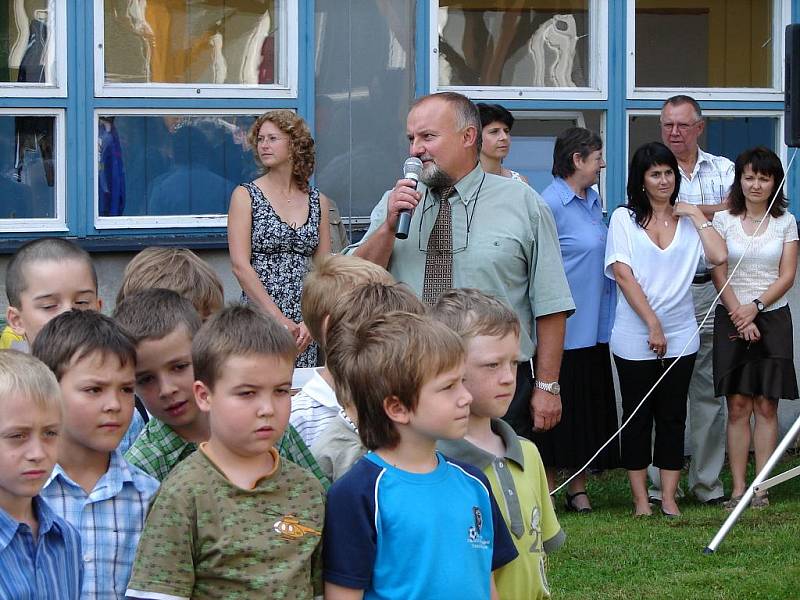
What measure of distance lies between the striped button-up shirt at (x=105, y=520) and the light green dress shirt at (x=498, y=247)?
229cm

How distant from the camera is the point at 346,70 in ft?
25.3

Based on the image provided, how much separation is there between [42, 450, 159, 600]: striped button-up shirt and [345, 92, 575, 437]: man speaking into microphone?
87.1 inches

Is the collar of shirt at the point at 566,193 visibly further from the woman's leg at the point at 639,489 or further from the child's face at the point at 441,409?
the child's face at the point at 441,409

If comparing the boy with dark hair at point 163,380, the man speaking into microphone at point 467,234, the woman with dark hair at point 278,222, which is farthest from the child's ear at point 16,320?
the woman with dark hair at point 278,222

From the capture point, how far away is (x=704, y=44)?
8617 millimetres

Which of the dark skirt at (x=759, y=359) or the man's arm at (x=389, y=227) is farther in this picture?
the dark skirt at (x=759, y=359)

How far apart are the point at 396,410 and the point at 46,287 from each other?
4.58 feet

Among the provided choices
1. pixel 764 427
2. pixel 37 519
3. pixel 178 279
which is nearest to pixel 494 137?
pixel 764 427

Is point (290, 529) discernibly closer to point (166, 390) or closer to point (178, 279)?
point (166, 390)

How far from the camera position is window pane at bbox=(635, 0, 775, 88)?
8.46 metres

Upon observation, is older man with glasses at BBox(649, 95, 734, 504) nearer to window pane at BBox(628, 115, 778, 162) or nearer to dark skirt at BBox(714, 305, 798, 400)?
dark skirt at BBox(714, 305, 798, 400)

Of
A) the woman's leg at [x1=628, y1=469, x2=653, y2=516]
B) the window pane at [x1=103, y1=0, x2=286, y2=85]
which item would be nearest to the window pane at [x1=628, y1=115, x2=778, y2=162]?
the woman's leg at [x1=628, y1=469, x2=653, y2=516]

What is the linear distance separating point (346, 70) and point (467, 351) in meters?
4.60

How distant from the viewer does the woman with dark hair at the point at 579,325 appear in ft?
24.1
